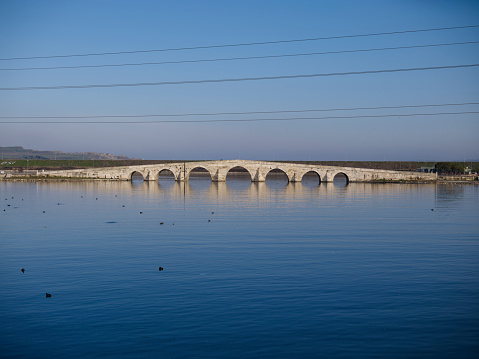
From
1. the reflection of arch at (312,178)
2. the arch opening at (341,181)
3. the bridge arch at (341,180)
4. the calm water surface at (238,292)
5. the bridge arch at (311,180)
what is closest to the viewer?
the calm water surface at (238,292)

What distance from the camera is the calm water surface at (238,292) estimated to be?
10.1m

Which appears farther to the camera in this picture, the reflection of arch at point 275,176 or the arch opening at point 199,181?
the reflection of arch at point 275,176

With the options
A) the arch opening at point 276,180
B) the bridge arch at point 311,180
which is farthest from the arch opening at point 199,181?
the bridge arch at point 311,180

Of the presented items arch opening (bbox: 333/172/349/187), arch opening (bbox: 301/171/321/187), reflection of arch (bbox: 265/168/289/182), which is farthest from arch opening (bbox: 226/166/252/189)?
arch opening (bbox: 333/172/349/187)

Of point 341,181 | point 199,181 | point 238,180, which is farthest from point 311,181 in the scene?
point 199,181

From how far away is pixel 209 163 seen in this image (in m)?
92.9

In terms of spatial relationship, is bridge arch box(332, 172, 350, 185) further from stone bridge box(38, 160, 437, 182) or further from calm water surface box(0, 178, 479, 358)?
calm water surface box(0, 178, 479, 358)

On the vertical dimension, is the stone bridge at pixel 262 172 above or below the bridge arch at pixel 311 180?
above

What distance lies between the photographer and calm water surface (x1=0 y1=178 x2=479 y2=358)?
10117 mm

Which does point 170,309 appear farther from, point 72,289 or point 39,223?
point 39,223

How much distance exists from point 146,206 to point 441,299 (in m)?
32.2

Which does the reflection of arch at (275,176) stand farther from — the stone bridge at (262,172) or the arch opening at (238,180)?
the stone bridge at (262,172)

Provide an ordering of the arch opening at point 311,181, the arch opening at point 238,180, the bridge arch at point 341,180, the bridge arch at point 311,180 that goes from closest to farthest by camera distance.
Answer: the arch opening at point 238,180, the arch opening at point 311,181, the bridge arch at point 341,180, the bridge arch at point 311,180

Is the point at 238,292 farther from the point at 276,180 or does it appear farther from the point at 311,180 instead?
the point at 311,180
